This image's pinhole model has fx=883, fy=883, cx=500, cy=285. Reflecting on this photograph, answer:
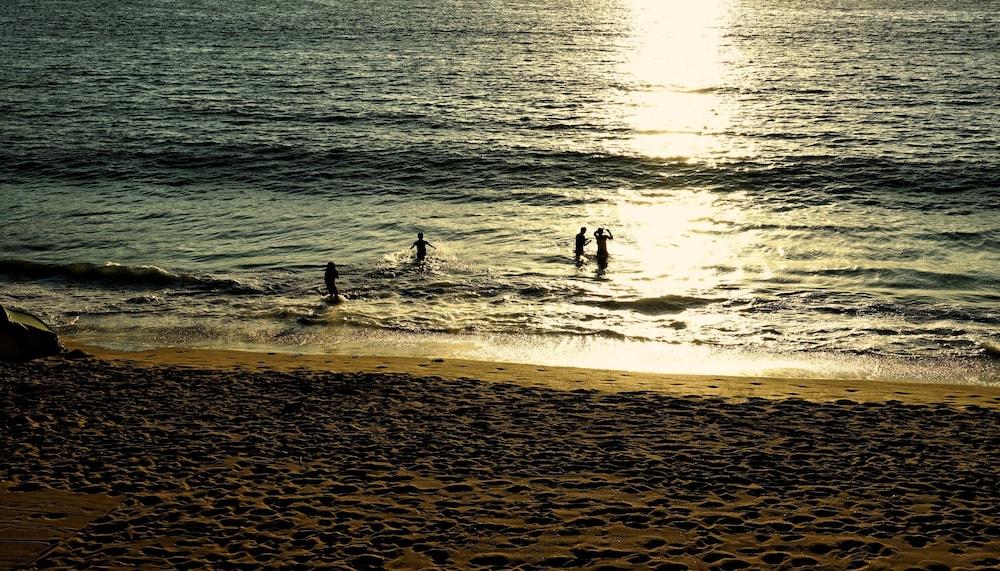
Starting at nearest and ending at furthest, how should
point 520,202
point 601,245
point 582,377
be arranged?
point 582,377, point 601,245, point 520,202

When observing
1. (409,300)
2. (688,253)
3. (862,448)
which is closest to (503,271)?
(409,300)

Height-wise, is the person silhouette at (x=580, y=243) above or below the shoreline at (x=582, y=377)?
above

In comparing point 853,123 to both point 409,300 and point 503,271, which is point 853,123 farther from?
point 409,300

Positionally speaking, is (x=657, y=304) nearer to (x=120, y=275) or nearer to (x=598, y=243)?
(x=598, y=243)

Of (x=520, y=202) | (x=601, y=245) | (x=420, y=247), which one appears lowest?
(x=420, y=247)

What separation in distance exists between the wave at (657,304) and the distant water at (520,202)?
0.27ft

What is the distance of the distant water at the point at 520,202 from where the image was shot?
20203mm

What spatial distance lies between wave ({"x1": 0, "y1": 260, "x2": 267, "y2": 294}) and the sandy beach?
24.4 feet

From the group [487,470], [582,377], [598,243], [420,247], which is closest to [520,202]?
[598,243]

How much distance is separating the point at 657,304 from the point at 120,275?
1464cm

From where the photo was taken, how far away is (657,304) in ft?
71.2

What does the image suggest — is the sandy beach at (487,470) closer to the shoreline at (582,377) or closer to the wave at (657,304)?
the shoreline at (582,377)

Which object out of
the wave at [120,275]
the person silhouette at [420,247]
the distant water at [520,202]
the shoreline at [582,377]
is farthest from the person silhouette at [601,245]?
the wave at [120,275]

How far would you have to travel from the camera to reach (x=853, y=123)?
44.6m
